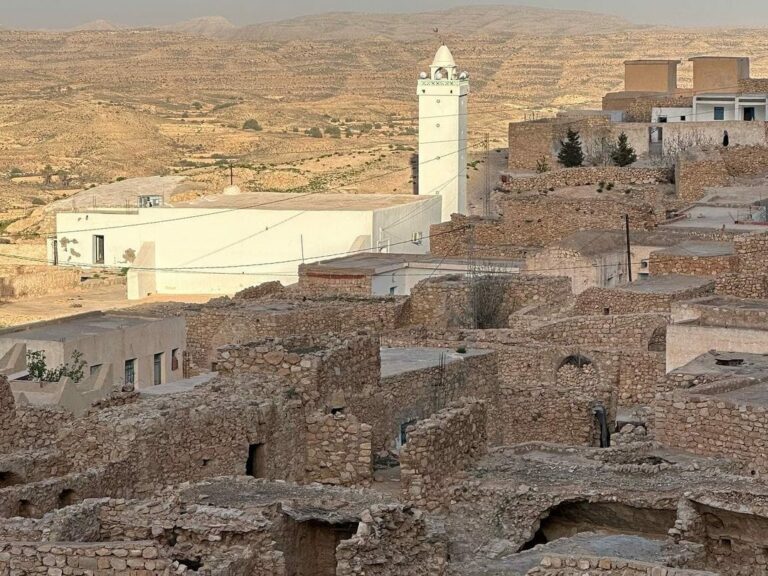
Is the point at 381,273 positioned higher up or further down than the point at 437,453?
further down

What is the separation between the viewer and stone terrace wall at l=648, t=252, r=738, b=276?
23.5 metres

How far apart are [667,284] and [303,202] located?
2266cm

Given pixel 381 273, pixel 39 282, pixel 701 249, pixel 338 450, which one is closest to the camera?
pixel 338 450

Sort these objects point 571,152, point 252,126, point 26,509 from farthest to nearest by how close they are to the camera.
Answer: point 252,126 < point 571,152 < point 26,509

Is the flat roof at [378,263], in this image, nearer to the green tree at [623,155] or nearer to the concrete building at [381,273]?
the concrete building at [381,273]

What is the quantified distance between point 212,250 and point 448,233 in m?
10.3

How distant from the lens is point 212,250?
1665 inches

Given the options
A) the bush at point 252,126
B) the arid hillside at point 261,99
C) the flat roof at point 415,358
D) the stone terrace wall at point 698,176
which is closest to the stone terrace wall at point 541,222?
the stone terrace wall at point 698,176

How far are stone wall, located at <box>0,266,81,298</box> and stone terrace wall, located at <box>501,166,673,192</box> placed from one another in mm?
11927

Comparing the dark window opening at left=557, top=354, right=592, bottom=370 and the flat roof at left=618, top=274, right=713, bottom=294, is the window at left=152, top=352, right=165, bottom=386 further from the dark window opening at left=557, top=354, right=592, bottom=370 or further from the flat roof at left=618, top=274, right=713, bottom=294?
the dark window opening at left=557, top=354, right=592, bottom=370

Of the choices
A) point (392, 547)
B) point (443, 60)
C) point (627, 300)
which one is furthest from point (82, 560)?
point (443, 60)

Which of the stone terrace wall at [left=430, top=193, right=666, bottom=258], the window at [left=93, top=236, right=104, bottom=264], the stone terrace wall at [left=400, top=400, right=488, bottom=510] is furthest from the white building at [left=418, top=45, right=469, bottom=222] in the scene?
the stone terrace wall at [left=400, top=400, right=488, bottom=510]

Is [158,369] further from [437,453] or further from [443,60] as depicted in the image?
[443,60]

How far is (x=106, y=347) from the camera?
22875 millimetres
